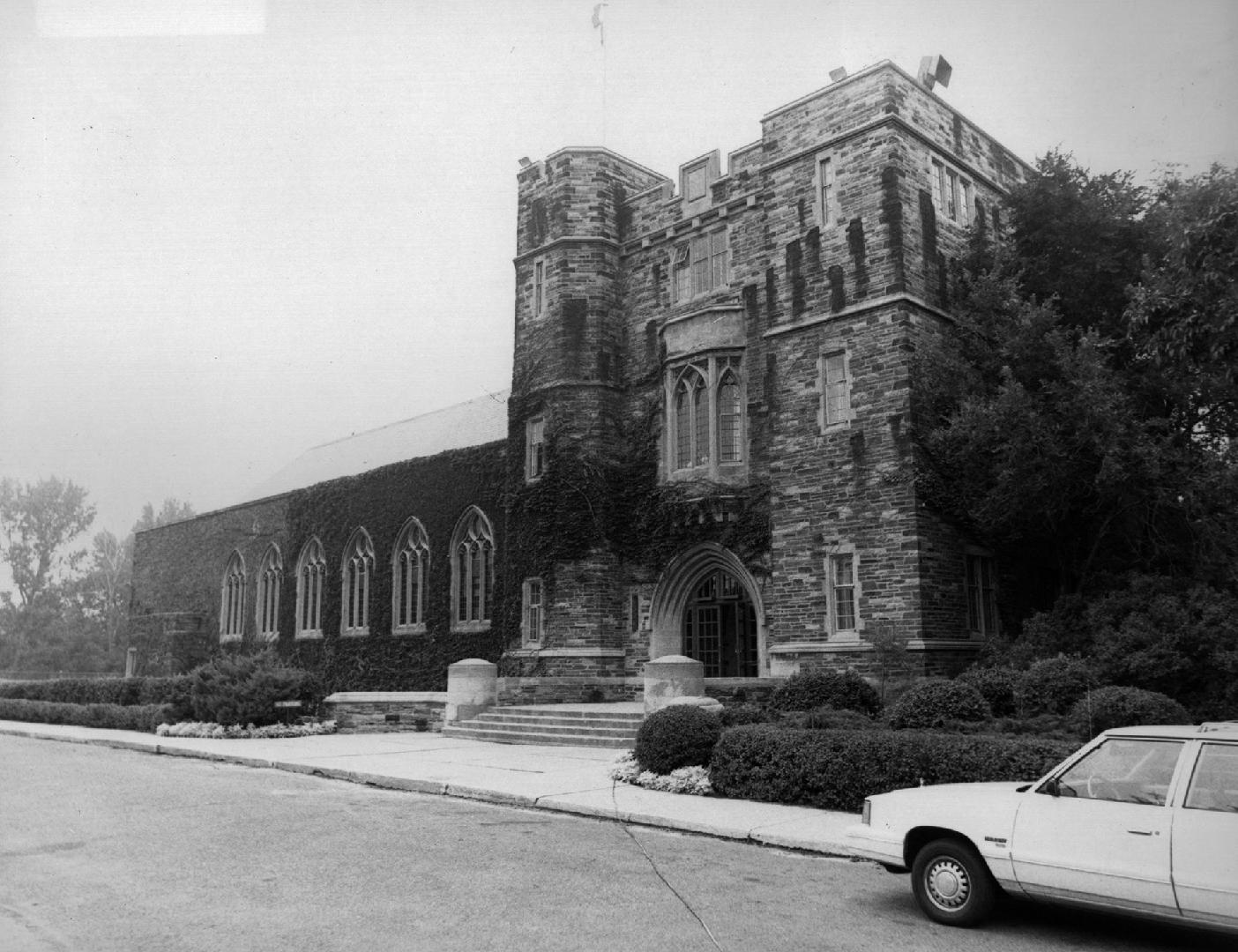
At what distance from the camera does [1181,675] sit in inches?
614

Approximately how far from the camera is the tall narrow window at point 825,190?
68.4 ft

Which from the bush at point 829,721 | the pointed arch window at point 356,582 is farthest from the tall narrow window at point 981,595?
the pointed arch window at point 356,582

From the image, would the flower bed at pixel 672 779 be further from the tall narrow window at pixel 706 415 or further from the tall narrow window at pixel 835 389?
the tall narrow window at pixel 706 415

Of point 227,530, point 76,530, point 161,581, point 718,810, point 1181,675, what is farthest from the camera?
point 76,530

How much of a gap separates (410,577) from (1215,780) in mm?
25994

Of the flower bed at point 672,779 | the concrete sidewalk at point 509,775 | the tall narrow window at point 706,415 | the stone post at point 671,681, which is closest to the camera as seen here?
the concrete sidewalk at point 509,775

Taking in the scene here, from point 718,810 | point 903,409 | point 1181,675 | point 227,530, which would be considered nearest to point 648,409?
point 903,409

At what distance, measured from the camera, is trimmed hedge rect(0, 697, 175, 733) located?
941 inches

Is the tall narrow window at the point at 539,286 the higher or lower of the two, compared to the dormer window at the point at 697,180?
lower

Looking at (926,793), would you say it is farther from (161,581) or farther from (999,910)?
(161,581)

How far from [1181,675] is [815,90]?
13083 millimetres

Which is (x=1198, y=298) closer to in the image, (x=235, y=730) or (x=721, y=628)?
(x=721, y=628)

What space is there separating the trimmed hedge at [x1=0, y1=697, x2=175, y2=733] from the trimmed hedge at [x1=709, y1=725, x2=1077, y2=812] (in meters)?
16.3

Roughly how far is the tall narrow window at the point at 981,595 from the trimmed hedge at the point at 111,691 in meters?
17.3
